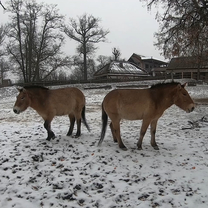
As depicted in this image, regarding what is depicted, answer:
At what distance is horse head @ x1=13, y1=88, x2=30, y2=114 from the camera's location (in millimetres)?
5133

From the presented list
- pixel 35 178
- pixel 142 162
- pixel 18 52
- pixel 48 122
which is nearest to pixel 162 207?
pixel 142 162

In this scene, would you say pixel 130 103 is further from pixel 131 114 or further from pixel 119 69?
pixel 119 69

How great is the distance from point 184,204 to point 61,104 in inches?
161

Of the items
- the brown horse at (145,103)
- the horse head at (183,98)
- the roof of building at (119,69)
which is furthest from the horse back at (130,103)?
the roof of building at (119,69)

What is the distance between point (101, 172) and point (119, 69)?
3771 cm

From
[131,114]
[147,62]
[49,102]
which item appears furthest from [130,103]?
[147,62]

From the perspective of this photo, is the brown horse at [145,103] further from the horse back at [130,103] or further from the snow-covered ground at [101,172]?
the snow-covered ground at [101,172]

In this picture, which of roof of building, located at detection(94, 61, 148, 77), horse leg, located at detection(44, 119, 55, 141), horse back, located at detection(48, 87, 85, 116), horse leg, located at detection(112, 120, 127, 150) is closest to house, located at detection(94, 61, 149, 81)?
roof of building, located at detection(94, 61, 148, 77)

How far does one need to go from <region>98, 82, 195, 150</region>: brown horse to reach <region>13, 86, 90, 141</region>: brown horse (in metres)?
1.34

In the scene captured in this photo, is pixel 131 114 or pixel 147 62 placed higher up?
pixel 147 62

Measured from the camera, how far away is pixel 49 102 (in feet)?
18.2

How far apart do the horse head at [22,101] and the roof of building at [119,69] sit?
3394cm

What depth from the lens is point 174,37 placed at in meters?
11.2

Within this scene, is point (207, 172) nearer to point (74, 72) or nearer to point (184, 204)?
point (184, 204)
